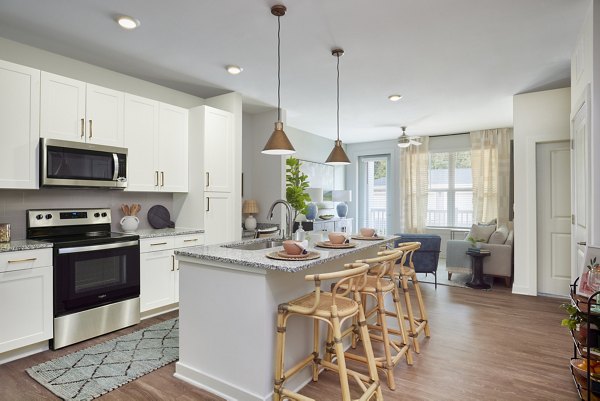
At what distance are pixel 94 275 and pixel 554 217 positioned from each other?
17.4 ft

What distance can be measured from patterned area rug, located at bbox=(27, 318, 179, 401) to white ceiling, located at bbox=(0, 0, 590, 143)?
2.67 m

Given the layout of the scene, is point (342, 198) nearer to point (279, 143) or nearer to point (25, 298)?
point (279, 143)

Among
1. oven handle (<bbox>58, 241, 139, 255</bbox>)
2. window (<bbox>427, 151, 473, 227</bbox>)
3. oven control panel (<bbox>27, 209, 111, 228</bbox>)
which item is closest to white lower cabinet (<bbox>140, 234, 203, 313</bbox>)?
oven handle (<bbox>58, 241, 139, 255</bbox>)

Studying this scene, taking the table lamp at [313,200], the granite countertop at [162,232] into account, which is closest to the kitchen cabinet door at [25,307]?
the granite countertop at [162,232]

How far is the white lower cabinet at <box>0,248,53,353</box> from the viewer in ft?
8.35

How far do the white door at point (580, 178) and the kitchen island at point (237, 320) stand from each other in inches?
80.8

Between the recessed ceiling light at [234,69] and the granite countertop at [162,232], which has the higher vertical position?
the recessed ceiling light at [234,69]

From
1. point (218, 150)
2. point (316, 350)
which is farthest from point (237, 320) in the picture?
point (218, 150)

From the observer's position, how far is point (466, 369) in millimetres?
2543

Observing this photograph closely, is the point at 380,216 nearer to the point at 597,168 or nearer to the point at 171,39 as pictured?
the point at 597,168

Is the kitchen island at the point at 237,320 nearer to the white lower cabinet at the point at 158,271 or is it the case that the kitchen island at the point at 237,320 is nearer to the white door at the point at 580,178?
the white lower cabinet at the point at 158,271

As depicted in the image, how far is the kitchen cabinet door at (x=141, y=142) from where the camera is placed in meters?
3.66

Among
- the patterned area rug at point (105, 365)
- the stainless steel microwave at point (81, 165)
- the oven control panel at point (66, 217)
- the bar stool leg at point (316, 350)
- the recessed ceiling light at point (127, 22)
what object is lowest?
the patterned area rug at point (105, 365)

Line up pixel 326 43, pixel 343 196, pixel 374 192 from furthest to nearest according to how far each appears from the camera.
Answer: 1. pixel 374 192
2. pixel 343 196
3. pixel 326 43
